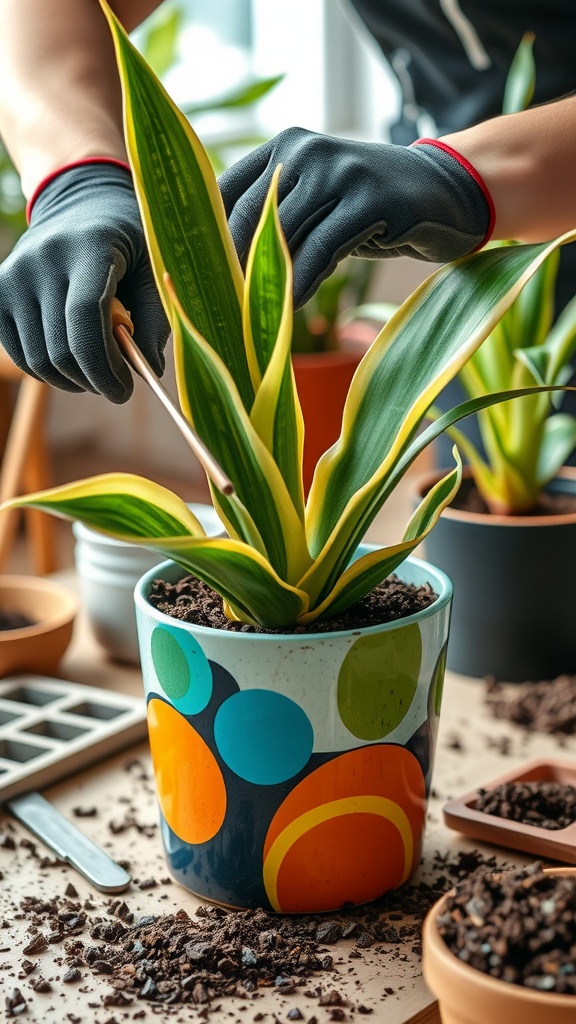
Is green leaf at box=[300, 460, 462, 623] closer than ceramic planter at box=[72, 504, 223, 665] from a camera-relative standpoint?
Yes

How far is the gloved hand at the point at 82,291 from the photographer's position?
658 millimetres

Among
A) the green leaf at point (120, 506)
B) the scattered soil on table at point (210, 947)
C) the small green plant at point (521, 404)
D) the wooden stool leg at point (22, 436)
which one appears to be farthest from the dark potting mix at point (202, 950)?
the wooden stool leg at point (22, 436)

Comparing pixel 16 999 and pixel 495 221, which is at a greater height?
pixel 495 221

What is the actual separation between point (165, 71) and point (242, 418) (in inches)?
75.4

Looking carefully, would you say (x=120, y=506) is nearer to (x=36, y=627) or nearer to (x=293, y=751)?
(x=293, y=751)

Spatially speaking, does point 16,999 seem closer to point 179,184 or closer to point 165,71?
point 179,184

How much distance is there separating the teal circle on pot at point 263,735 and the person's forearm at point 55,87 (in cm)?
44

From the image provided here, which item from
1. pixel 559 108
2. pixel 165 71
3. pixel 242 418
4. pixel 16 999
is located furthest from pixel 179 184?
pixel 165 71

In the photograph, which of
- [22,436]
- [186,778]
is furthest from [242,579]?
[22,436]

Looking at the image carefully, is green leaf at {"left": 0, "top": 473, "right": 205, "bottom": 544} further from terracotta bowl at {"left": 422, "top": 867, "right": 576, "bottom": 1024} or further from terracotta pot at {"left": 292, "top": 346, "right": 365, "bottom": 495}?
terracotta pot at {"left": 292, "top": 346, "right": 365, "bottom": 495}

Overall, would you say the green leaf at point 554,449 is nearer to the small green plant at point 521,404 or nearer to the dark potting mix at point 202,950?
the small green plant at point 521,404

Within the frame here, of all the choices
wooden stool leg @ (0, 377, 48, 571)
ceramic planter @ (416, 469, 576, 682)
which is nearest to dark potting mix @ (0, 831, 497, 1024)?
ceramic planter @ (416, 469, 576, 682)

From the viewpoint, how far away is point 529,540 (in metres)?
0.90

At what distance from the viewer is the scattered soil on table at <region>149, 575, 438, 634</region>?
1.98 feet
